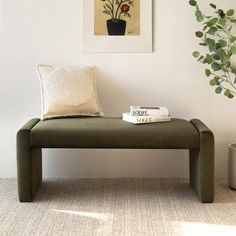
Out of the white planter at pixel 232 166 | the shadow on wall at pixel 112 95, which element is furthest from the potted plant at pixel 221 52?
the shadow on wall at pixel 112 95

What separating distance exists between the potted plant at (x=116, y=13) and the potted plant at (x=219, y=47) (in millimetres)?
502

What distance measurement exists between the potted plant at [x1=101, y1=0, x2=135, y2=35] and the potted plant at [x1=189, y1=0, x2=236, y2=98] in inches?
19.8

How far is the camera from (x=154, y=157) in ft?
11.5

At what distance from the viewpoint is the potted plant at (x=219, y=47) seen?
126 inches

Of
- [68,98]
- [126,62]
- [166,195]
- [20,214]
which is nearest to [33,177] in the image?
[20,214]

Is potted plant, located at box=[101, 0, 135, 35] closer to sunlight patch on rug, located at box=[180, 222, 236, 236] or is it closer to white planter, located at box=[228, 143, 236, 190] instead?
white planter, located at box=[228, 143, 236, 190]

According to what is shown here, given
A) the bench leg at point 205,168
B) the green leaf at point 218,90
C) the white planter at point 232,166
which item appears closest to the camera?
the bench leg at point 205,168

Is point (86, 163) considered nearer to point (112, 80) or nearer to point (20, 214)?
point (112, 80)

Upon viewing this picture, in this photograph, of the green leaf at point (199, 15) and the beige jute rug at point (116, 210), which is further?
the green leaf at point (199, 15)

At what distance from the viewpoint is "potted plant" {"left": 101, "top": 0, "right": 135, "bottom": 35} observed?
11.1 ft

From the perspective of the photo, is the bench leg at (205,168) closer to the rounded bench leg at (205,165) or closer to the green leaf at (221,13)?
the rounded bench leg at (205,165)

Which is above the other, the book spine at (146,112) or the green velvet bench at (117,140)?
the book spine at (146,112)

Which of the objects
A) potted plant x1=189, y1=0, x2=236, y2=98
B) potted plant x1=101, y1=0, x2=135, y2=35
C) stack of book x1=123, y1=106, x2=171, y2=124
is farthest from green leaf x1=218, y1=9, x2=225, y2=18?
stack of book x1=123, y1=106, x2=171, y2=124

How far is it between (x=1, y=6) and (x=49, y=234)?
1.85 metres
